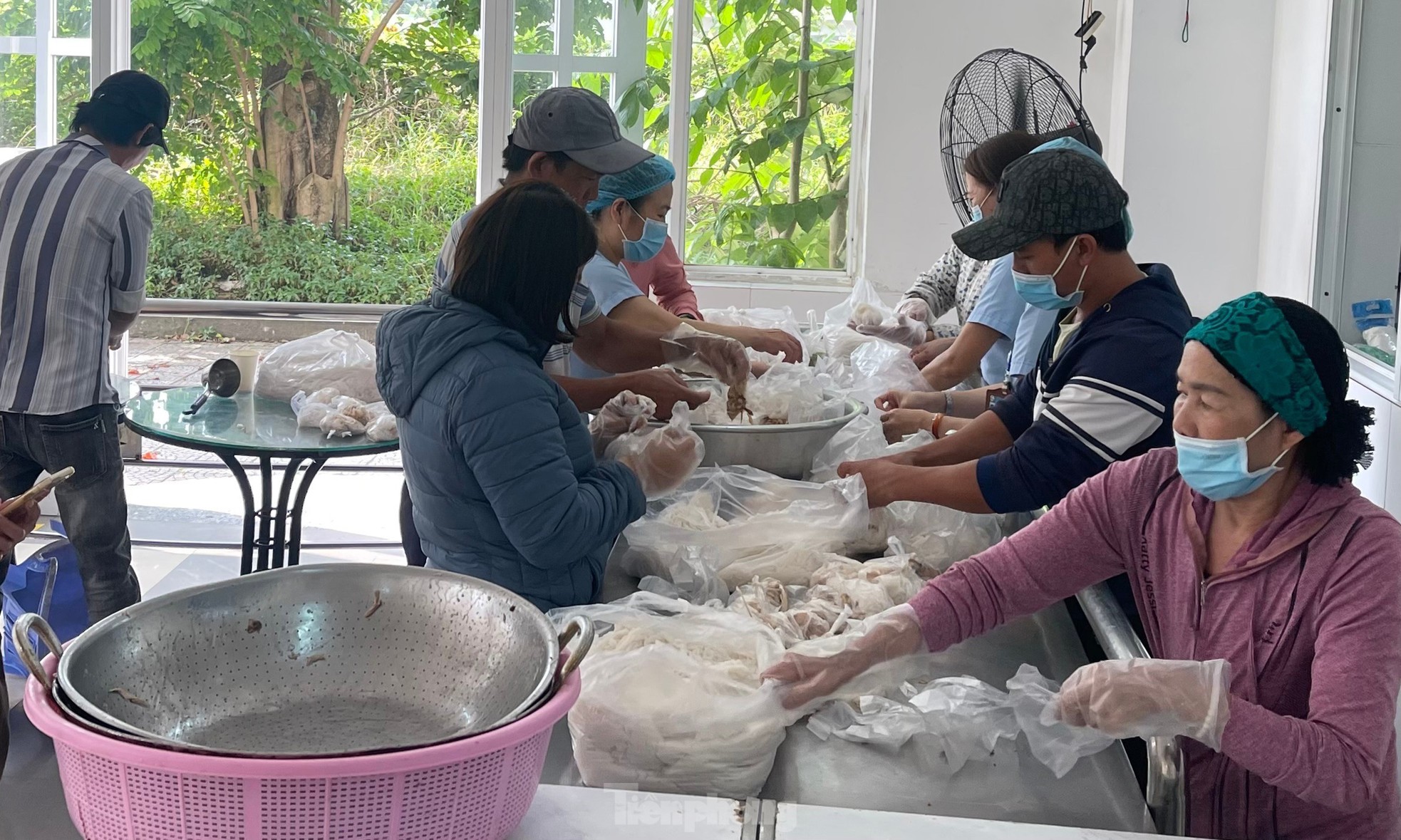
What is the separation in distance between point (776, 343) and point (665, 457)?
3.15ft

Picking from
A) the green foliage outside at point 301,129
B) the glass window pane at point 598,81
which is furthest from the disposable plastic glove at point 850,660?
the green foliage outside at point 301,129

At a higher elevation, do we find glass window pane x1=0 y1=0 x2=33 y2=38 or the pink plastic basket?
glass window pane x1=0 y1=0 x2=33 y2=38

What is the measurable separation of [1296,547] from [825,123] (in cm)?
448

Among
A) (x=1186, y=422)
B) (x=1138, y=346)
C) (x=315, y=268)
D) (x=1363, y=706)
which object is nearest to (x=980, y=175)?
(x=1138, y=346)

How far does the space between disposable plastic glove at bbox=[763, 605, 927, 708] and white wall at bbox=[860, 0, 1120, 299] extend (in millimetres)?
3555

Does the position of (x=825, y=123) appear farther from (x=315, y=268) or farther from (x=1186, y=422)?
(x=315, y=268)

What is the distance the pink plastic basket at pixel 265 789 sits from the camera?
82cm

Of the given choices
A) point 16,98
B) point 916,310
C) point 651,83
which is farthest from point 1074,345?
point 16,98

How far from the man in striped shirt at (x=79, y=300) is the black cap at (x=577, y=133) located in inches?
50.6

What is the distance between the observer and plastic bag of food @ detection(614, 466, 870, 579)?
188 cm

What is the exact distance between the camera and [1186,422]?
1.44m

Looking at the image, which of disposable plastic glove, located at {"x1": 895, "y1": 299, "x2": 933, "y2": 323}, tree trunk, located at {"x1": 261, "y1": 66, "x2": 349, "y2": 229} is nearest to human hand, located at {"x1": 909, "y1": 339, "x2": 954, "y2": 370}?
disposable plastic glove, located at {"x1": 895, "y1": 299, "x2": 933, "y2": 323}

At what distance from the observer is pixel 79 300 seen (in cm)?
305

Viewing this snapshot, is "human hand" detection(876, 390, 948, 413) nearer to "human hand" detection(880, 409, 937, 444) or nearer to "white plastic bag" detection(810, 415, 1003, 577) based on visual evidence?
"human hand" detection(880, 409, 937, 444)
